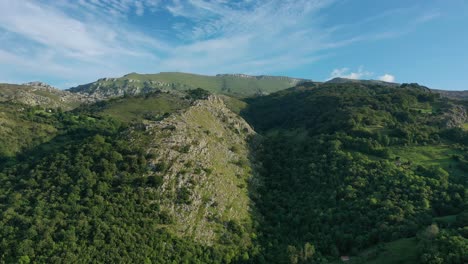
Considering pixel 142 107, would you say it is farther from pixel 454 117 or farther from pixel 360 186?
pixel 454 117

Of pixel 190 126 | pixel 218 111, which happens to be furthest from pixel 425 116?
pixel 190 126

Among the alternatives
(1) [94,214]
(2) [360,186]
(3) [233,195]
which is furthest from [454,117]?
(1) [94,214]

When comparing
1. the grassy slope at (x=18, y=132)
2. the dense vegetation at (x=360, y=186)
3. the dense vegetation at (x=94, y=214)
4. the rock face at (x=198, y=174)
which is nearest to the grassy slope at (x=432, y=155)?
the dense vegetation at (x=360, y=186)

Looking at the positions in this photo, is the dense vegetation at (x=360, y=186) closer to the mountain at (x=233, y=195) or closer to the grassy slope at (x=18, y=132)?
the mountain at (x=233, y=195)

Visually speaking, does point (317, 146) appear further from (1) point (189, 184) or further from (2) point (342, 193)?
(1) point (189, 184)

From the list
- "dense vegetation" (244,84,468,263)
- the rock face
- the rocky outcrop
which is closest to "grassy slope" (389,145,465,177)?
"dense vegetation" (244,84,468,263)

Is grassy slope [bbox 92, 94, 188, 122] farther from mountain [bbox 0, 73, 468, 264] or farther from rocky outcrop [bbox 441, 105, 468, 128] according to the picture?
rocky outcrop [bbox 441, 105, 468, 128]

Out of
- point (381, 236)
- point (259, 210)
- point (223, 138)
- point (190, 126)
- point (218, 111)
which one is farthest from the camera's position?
point (218, 111)
